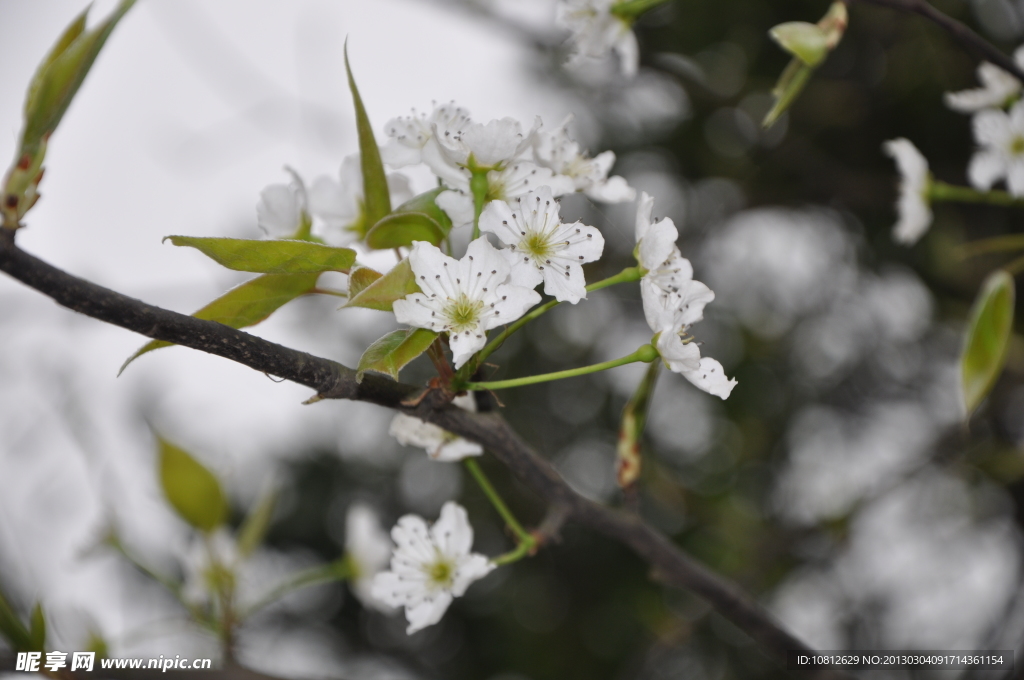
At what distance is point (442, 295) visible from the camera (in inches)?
17.8

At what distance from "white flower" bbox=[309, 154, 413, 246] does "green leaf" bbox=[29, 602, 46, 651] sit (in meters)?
0.41

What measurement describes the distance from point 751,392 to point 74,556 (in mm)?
1409

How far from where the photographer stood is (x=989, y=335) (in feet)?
2.47

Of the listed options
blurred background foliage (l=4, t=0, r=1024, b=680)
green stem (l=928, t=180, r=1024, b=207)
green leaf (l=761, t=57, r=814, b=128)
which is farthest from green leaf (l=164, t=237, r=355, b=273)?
blurred background foliage (l=4, t=0, r=1024, b=680)

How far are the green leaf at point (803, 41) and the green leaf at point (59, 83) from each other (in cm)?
53

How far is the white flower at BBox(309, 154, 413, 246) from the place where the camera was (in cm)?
61

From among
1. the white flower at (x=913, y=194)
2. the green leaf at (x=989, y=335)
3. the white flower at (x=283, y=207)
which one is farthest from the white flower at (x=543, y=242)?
the white flower at (x=913, y=194)

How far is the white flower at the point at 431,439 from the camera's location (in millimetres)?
575

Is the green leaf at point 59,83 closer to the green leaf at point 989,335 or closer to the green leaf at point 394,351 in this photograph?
the green leaf at point 394,351

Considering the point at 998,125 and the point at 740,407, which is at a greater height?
the point at 998,125

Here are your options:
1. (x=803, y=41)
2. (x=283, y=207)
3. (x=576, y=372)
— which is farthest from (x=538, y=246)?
(x=803, y=41)

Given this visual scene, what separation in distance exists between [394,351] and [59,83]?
0.77 feet

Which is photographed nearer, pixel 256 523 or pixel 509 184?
pixel 509 184

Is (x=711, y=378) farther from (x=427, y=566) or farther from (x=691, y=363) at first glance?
(x=427, y=566)
